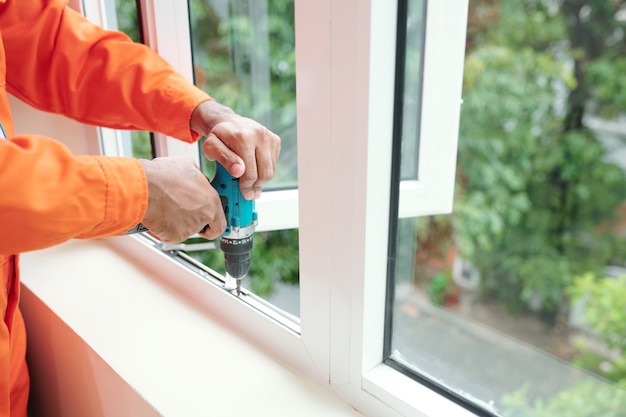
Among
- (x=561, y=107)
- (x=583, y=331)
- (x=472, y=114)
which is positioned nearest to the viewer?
(x=583, y=331)

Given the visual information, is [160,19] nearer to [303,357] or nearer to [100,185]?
[100,185]

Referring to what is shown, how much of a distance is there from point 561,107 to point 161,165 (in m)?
2.20

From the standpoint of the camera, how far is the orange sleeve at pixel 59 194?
49 cm

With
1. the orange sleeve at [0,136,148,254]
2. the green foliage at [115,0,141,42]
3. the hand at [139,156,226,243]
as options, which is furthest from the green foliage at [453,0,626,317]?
the orange sleeve at [0,136,148,254]

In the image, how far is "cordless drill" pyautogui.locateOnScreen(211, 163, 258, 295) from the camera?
27.2 inches

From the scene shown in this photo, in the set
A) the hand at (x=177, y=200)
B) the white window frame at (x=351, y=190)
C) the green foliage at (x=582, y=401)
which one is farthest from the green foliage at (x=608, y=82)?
the hand at (x=177, y=200)

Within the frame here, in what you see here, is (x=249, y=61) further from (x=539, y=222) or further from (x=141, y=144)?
(x=539, y=222)

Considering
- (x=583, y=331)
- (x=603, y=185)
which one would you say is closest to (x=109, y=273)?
(x=583, y=331)

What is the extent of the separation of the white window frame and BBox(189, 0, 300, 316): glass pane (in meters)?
0.20

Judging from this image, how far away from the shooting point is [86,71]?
867 mm

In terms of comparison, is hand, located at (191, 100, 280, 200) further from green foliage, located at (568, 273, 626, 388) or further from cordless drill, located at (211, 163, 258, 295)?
green foliage, located at (568, 273, 626, 388)

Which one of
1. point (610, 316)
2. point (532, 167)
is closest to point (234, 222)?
point (610, 316)

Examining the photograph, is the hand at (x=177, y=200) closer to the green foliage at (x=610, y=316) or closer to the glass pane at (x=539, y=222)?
the glass pane at (x=539, y=222)

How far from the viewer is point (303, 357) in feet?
2.56
